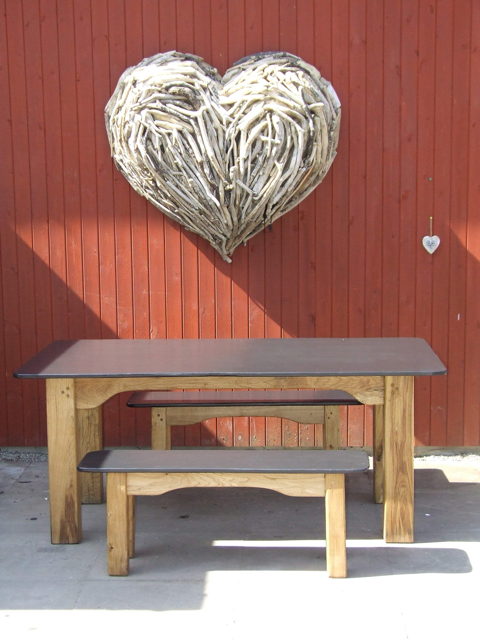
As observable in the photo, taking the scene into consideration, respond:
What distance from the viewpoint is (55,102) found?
6262 millimetres

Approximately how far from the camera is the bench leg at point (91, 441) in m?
5.49

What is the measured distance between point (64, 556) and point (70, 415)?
689mm

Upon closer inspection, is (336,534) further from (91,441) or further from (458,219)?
(458,219)

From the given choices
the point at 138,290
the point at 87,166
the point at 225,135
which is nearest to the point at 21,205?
the point at 87,166

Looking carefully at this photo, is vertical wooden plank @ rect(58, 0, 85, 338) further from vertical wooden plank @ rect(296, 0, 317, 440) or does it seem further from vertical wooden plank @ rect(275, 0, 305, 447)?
vertical wooden plank @ rect(296, 0, 317, 440)

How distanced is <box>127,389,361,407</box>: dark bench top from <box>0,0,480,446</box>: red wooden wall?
23.6 inches

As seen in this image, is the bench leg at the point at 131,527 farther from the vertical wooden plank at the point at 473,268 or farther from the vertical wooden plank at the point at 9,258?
the vertical wooden plank at the point at 473,268

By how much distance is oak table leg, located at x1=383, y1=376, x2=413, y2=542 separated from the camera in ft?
15.7

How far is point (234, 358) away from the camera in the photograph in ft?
16.4

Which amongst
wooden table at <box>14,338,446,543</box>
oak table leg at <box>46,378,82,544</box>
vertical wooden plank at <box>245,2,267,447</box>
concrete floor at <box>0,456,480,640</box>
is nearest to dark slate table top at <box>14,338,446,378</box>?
wooden table at <box>14,338,446,543</box>

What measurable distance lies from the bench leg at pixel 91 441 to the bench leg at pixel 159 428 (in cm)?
33

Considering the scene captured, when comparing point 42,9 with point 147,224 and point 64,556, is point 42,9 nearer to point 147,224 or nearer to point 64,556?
point 147,224

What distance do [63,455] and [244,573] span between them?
108 cm

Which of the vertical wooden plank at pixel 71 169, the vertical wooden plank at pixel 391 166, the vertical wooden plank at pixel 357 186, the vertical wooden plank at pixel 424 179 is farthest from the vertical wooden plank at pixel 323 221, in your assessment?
the vertical wooden plank at pixel 71 169
